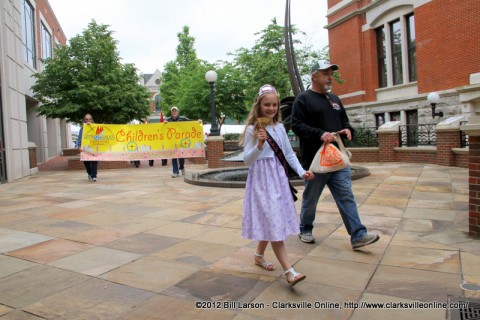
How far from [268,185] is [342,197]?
1175 mm

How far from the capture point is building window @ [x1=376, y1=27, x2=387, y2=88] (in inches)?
865

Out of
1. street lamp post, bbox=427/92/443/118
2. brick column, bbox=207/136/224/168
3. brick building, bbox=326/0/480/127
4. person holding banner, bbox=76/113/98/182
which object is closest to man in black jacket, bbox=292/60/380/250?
person holding banner, bbox=76/113/98/182

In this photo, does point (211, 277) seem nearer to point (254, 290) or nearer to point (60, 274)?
point (254, 290)

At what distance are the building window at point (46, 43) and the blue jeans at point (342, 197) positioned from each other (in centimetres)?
2301

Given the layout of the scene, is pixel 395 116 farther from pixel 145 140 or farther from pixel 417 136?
pixel 145 140

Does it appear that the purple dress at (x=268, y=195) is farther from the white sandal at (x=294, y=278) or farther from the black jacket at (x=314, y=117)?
the black jacket at (x=314, y=117)

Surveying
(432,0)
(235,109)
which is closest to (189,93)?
(235,109)

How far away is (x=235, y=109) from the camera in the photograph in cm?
2544

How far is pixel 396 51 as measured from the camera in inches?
837

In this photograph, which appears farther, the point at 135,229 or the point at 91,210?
the point at 91,210

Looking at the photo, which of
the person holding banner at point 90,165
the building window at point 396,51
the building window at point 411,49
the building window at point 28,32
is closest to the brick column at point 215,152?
the person holding banner at point 90,165

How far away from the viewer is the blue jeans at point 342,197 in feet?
→ 13.1

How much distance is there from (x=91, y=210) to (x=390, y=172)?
7821 mm

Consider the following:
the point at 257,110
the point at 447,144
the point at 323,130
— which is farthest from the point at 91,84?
the point at 257,110
